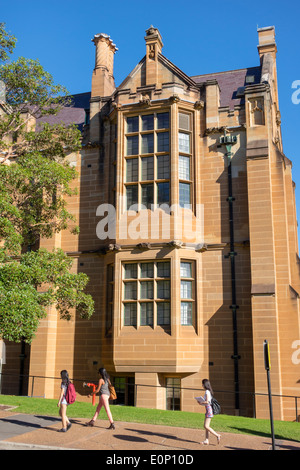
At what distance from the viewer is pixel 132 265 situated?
62.8 feet

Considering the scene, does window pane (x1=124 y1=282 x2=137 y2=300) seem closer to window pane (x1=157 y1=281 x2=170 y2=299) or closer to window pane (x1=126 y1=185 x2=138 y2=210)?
window pane (x1=157 y1=281 x2=170 y2=299)

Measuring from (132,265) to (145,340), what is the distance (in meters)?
2.95

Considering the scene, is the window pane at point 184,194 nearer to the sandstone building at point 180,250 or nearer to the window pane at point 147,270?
the sandstone building at point 180,250

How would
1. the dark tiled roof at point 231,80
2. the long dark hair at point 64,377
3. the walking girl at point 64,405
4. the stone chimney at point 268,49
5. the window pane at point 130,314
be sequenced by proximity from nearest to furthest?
the walking girl at point 64,405, the long dark hair at point 64,377, the window pane at point 130,314, the dark tiled roof at point 231,80, the stone chimney at point 268,49

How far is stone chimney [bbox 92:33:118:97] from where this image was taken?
896 inches

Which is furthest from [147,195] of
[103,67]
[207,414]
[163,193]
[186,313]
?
[207,414]

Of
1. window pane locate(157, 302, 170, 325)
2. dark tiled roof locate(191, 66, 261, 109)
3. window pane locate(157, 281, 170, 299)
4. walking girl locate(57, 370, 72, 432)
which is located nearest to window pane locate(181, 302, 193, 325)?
window pane locate(157, 302, 170, 325)

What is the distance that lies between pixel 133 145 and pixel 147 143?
1.98ft

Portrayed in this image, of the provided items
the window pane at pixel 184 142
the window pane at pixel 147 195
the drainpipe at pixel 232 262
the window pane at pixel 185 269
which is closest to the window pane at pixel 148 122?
the window pane at pixel 184 142

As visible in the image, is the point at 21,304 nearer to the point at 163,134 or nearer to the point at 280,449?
the point at 280,449

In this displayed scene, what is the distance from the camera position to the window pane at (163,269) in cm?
Result: 1862

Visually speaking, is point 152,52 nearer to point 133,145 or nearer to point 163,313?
point 133,145

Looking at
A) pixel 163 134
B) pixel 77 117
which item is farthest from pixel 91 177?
pixel 77 117

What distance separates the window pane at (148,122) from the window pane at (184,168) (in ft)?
5.80
